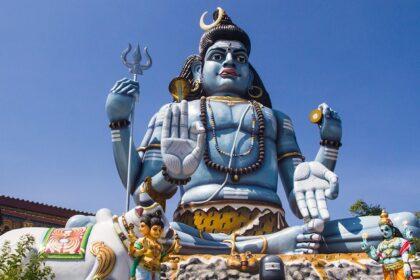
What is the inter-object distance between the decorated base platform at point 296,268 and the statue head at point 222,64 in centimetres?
287

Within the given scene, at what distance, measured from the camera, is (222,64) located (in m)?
7.64

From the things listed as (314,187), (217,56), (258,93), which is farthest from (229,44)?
(314,187)

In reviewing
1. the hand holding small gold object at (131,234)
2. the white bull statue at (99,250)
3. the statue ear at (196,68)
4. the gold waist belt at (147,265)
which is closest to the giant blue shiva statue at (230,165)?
the statue ear at (196,68)

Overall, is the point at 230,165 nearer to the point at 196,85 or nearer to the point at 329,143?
the point at 329,143

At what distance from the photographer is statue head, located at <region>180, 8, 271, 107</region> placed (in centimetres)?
763

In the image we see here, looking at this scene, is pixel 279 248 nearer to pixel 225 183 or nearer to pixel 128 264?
pixel 225 183

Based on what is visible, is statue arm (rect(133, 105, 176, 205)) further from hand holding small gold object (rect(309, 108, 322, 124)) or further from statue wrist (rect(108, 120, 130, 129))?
hand holding small gold object (rect(309, 108, 322, 124))

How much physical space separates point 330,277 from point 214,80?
3.36 meters

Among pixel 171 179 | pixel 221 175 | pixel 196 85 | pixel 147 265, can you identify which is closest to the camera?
pixel 147 265

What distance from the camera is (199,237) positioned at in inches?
247

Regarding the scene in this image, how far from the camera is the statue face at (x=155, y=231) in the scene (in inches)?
152

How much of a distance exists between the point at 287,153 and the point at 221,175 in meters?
1.18

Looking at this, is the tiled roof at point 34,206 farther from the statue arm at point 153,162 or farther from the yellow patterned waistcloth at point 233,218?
the yellow patterned waistcloth at point 233,218

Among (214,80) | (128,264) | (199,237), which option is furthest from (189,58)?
(128,264)
